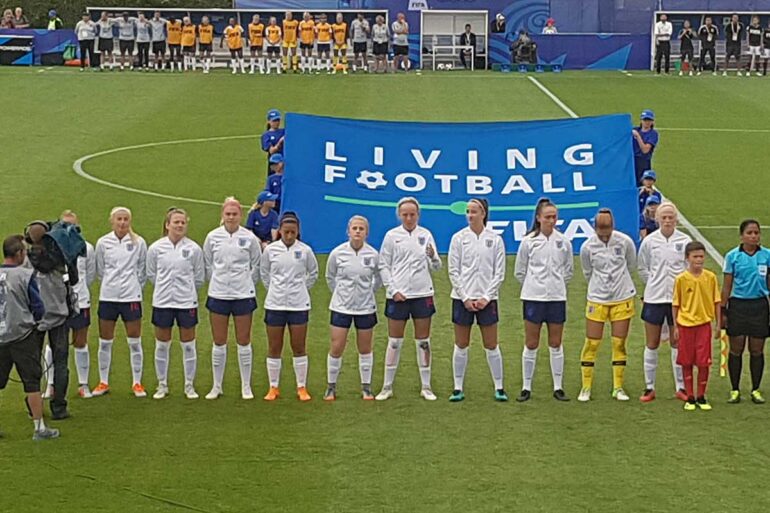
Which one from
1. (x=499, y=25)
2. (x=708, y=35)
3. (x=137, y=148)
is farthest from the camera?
(x=499, y=25)

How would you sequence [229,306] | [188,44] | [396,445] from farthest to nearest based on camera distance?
[188,44]
[229,306]
[396,445]

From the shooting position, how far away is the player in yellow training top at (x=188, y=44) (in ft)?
154

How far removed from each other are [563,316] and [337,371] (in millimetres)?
2299

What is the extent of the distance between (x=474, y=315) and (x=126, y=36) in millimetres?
34814

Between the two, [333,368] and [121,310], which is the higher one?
[121,310]

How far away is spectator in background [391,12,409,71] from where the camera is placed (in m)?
46.2

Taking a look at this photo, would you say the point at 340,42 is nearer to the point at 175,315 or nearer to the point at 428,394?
the point at 175,315

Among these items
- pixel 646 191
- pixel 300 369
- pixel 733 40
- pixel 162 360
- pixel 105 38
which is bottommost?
pixel 300 369

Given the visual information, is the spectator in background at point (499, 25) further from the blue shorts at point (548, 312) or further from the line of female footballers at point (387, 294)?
the blue shorts at point (548, 312)

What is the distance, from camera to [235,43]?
152ft

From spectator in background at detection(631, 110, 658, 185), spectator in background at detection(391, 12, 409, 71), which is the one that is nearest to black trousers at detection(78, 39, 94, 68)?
spectator in background at detection(391, 12, 409, 71)

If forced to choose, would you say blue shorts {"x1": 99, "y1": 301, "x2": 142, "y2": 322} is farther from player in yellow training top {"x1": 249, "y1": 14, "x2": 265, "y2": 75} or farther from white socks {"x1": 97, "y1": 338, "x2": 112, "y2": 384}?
player in yellow training top {"x1": 249, "y1": 14, "x2": 265, "y2": 75}

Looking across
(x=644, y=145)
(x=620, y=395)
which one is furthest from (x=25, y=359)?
(x=644, y=145)

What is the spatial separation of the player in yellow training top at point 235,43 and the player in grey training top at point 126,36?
3.10m
